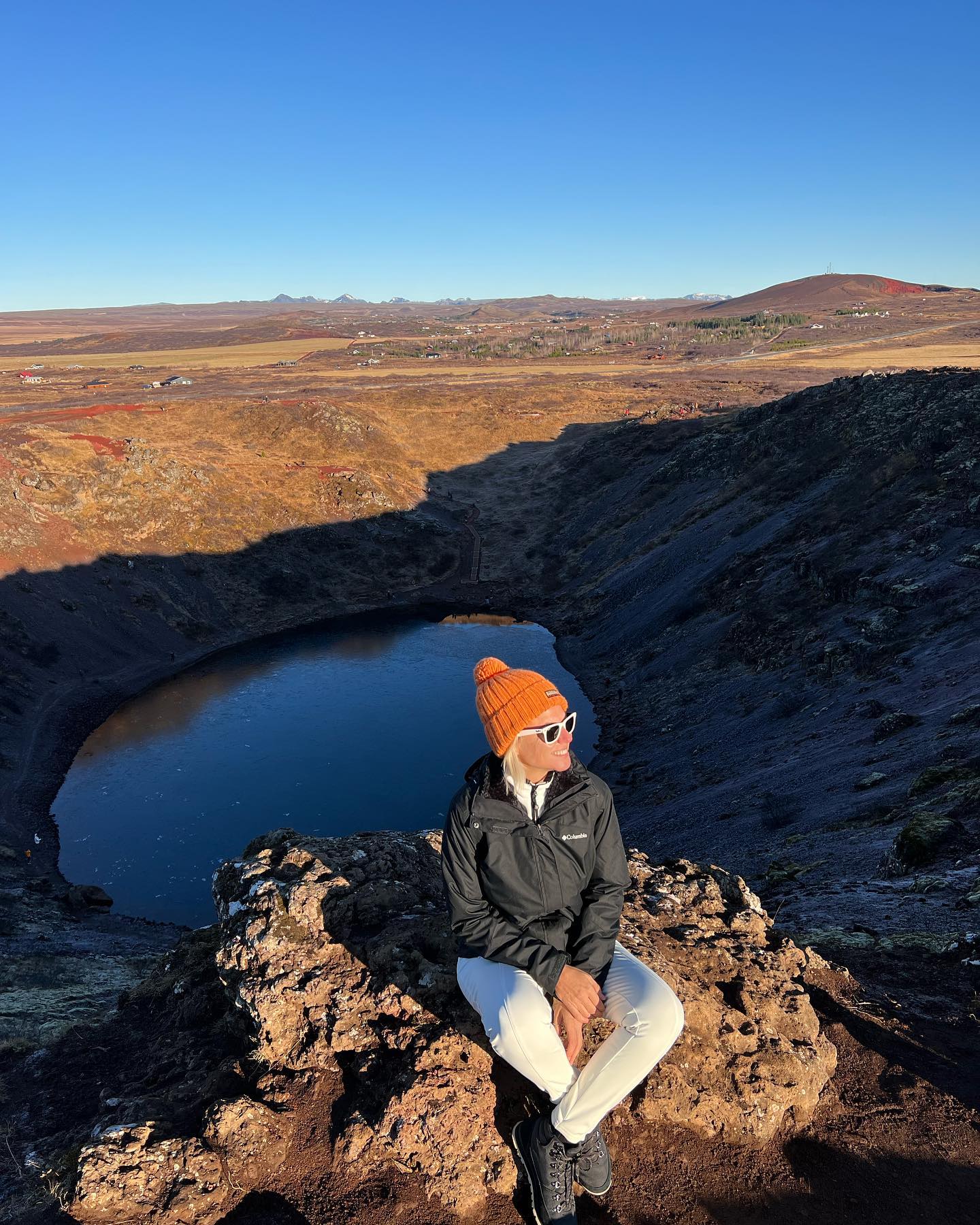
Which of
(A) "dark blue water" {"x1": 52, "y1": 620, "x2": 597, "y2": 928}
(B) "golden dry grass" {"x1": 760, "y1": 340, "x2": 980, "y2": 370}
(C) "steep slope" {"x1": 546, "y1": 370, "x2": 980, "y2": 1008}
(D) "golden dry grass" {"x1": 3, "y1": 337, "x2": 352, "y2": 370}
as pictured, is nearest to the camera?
(C) "steep slope" {"x1": 546, "y1": 370, "x2": 980, "y2": 1008}

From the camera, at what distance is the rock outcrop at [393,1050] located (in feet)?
16.9

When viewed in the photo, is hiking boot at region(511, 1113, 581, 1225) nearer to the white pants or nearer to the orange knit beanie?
the white pants

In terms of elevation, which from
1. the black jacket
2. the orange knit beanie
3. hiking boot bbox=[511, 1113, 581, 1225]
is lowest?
hiking boot bbox=[511, 1113, 581, 1225]

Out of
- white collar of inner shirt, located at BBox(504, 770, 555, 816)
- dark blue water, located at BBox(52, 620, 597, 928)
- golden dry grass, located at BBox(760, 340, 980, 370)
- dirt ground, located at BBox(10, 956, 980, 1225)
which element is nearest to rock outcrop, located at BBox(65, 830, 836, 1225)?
dirt ground, located at BBox(10, 956, 980, 1225)

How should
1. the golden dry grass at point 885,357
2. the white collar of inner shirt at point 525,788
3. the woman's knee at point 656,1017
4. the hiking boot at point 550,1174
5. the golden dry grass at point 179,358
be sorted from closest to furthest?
1. the hiking boot at point 550,1174
2. the woman's knee at point 656,1017
3. the white collar of inner shirt at point 525,788
4. the golden dry grass at point 885,357
5. the golden dry grass at point 179,358

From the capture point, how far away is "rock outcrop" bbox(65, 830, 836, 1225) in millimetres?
5145

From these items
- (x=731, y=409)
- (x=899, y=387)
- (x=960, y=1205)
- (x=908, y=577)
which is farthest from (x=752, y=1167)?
(x=731, y=409)

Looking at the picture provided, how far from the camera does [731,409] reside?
7594cm

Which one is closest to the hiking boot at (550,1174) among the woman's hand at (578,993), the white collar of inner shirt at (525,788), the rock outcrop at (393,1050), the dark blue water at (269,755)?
the rock outcrop at (393,1050)

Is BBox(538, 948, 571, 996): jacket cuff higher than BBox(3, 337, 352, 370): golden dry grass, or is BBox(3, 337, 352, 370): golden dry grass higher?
BBox(3, 337, 352, 370): golden dry grass

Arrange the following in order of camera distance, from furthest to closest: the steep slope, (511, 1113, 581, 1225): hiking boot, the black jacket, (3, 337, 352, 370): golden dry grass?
(3, 337, 352, 370): golden dry grass < the steep slope < the black jacket < (511, 1113, 581, 1225): hiking boot

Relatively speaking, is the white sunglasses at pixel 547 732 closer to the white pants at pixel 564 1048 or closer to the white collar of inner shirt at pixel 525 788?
the white collar of inner shirt at pixel 525 788

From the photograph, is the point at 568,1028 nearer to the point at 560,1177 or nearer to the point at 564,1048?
the point at 564,1048

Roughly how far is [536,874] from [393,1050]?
207 centimetres
